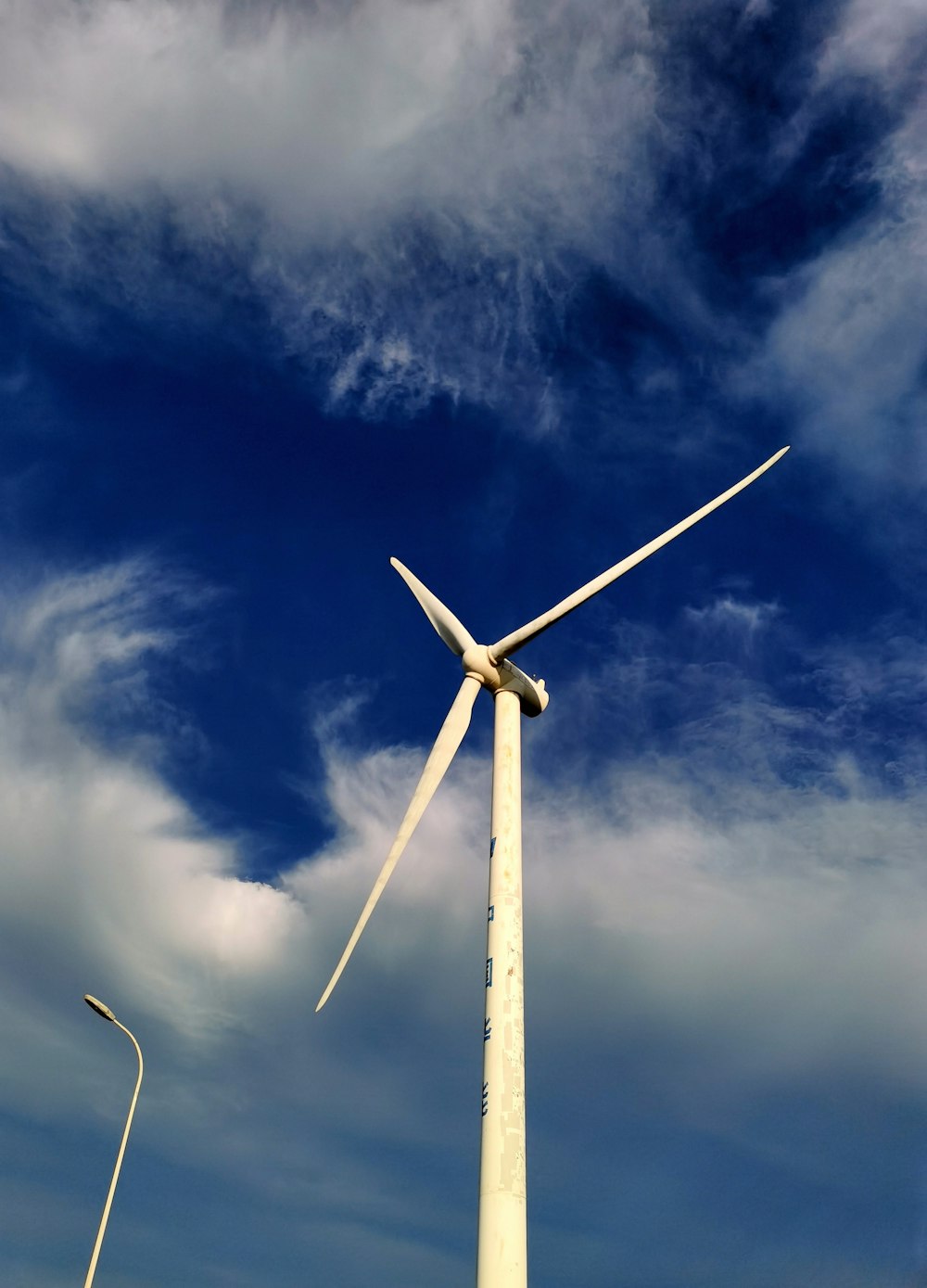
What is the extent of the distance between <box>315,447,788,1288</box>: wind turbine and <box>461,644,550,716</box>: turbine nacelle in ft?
0.15

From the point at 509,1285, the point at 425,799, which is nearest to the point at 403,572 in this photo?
the point at 425,799

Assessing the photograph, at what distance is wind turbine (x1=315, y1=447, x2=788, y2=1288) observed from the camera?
3331 cm

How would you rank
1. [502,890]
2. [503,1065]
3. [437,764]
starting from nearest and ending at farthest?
1. [503,1065]
2. [502,890]
3. [437,764]

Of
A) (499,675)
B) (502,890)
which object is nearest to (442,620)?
(499,675)

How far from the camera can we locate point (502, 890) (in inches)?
1578

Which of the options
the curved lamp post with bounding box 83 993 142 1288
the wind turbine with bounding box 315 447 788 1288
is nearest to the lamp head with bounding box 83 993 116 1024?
the curved lamp post with bounding box 83 993 142 1288

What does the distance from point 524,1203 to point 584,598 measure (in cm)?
2763

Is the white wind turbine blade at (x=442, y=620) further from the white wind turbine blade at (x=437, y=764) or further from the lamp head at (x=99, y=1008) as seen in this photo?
the lamp head at (x=99, y=1008)

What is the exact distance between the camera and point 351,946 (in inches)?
1724

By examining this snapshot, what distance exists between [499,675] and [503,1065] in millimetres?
19061

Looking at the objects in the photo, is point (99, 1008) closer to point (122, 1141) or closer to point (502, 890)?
point (122, 1141)

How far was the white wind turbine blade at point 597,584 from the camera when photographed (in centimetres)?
4869

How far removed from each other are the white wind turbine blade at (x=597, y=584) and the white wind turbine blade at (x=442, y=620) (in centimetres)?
243

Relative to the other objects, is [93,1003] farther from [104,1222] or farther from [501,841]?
[501,841]
